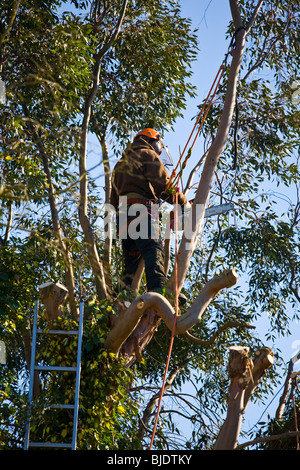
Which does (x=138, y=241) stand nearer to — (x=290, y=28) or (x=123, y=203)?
(x=123, y=203)

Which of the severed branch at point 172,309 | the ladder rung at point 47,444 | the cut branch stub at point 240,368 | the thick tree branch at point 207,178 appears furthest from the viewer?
the thick tree branch at point 207,178

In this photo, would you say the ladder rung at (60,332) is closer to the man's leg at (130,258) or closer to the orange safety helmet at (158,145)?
the man's leg at (130,258)

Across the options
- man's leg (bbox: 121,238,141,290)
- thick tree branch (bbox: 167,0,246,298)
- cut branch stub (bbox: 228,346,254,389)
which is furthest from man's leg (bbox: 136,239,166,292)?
cut branch stub (bbox: 228,346,254,389)

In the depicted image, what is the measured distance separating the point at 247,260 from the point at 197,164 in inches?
101

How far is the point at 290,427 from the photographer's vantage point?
6.33 m

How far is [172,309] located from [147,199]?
133 centimetres

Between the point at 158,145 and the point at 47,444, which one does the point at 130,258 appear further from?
the point at 47,444

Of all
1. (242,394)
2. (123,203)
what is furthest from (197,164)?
(242,394)

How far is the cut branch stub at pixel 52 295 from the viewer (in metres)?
5.52

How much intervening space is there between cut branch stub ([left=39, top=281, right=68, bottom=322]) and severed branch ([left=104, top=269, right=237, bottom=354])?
1.72 ft

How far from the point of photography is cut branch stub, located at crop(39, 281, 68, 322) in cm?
552

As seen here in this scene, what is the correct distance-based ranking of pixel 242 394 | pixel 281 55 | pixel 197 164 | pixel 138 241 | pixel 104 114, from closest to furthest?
1. pixel 242 394
2. pixel 138 241
3. pixel 197 164
4. pixel 104 114
5. pixel 281 55

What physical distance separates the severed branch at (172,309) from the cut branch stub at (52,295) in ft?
1.72

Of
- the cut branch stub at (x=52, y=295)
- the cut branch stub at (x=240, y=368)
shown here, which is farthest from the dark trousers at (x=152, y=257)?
the cut branch stub at (x=240, y=368)
